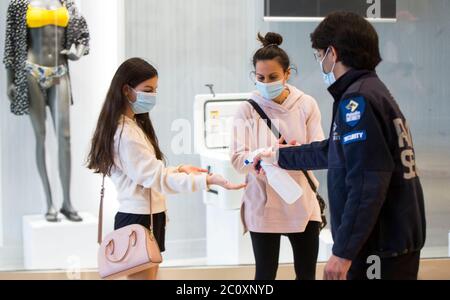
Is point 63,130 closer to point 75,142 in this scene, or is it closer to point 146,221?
point 75,142

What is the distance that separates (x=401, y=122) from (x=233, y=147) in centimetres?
115

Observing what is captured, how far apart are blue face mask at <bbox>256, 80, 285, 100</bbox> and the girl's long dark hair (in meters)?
0.47

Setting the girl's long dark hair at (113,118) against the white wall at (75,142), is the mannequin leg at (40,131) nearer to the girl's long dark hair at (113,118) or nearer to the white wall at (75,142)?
the white wall at (75,142)

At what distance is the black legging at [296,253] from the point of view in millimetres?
3172

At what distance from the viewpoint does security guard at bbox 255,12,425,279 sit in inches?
89.8

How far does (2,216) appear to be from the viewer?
4.50 meters

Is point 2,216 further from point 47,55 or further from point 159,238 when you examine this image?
point 159,238

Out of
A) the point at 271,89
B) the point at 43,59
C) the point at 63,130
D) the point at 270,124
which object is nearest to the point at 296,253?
the point at 270,124

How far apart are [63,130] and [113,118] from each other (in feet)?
4.86

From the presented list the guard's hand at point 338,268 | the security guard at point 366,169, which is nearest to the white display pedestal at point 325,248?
the security guard at point 366,169

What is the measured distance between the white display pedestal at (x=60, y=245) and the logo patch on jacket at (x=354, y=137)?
95.1 inches

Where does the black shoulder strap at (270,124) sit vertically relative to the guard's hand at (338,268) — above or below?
above

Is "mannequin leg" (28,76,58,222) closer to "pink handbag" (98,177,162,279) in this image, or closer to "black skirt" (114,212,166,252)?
"black skirt" (114,212,166,252)
